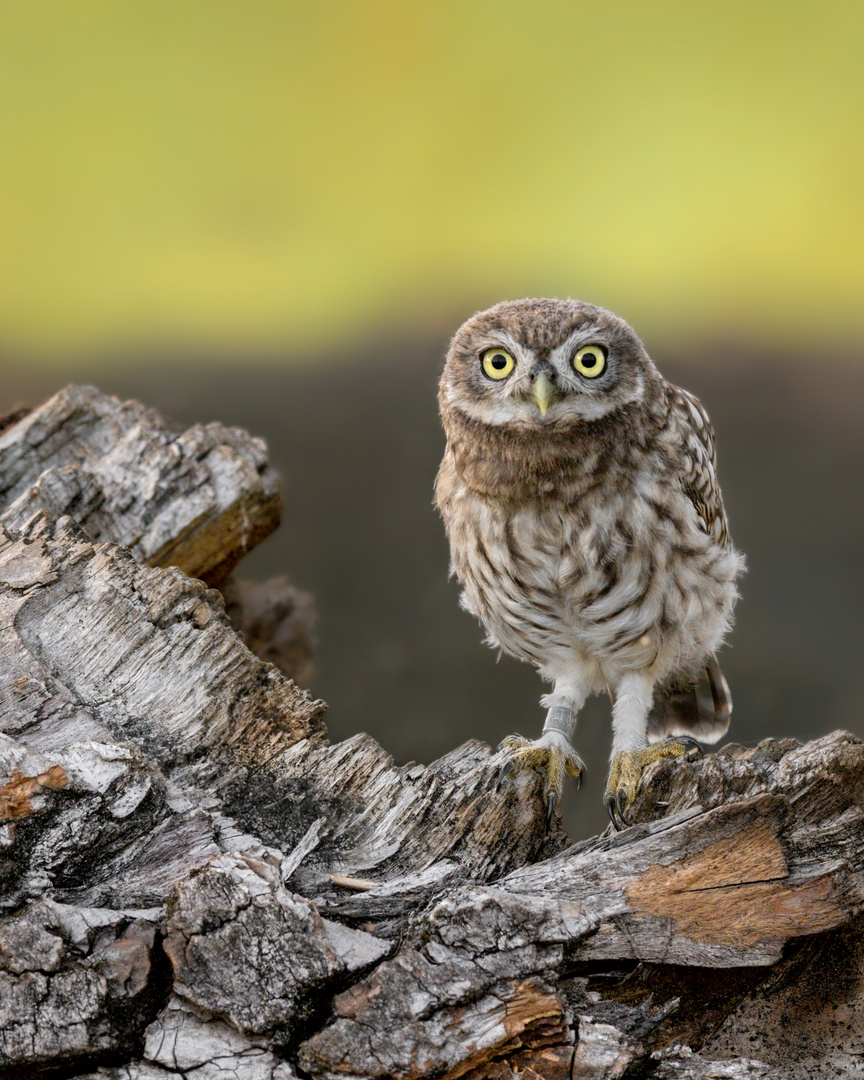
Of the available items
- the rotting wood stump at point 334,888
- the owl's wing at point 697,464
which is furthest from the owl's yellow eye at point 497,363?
the rotting wood stump at point 334,888

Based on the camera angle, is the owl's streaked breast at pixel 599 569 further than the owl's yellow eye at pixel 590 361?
Yes

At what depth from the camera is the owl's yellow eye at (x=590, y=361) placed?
1.70 meters

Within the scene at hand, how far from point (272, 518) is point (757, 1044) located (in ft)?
4.79

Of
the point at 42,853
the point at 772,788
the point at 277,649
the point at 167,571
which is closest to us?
the point at 42,853

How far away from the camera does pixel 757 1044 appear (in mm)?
1245

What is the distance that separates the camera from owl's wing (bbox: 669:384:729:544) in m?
1.92

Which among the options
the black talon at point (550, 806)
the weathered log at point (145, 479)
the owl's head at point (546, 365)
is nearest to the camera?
the black talon at point (550, 806)

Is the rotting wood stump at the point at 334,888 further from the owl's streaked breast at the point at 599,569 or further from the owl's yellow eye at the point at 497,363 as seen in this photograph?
the owl's yellow eye at the point at 497,363

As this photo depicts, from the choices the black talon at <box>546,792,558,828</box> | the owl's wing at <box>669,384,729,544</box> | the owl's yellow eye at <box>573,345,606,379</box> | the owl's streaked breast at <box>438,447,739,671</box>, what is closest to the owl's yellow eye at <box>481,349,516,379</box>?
the owl's yellow eye at <box>573,345,606,379</box>

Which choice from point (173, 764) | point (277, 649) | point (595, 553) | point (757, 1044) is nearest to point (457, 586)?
point (277, 649)

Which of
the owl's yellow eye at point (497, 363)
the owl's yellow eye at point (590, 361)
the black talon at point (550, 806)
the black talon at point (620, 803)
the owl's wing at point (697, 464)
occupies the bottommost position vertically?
the black talon at point (620, 803)

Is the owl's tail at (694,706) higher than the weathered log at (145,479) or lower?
lower

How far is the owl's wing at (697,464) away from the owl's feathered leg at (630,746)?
39 centimetres

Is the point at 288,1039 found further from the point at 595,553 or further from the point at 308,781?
the point at 595,553
